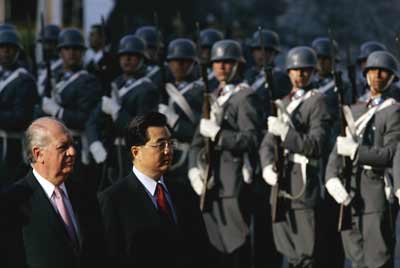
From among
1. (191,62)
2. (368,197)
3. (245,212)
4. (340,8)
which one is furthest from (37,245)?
(340,8)

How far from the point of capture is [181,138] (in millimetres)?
11664

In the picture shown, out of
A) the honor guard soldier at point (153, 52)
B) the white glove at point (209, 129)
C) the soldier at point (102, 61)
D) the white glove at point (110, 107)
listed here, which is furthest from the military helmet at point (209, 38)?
the white glove at point (209, 129)

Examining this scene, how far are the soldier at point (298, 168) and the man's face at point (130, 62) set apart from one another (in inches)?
84.2

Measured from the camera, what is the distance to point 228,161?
36.0 ft

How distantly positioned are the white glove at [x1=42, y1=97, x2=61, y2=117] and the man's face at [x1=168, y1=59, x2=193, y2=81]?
1.22 metres

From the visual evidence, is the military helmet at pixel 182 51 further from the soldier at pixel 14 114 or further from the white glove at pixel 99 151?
the soldier at pixel 14 114

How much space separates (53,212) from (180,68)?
5.82m

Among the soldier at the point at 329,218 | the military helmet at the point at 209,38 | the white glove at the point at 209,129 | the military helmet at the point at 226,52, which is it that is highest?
the military helmet at the point at 209,38

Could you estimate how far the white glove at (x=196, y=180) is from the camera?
11.0 metres

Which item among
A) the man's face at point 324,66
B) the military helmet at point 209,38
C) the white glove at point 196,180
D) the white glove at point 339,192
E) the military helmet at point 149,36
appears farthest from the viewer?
the military helmet at point 149,36

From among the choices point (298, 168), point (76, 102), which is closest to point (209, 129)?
point (298, 168)

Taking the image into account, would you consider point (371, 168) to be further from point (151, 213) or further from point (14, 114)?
point (14, 114)

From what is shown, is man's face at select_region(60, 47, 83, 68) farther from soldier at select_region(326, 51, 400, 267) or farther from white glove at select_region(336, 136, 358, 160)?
white glove at select_region(336, 136, 358, 160)

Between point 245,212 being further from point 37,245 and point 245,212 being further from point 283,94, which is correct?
point 37,245
